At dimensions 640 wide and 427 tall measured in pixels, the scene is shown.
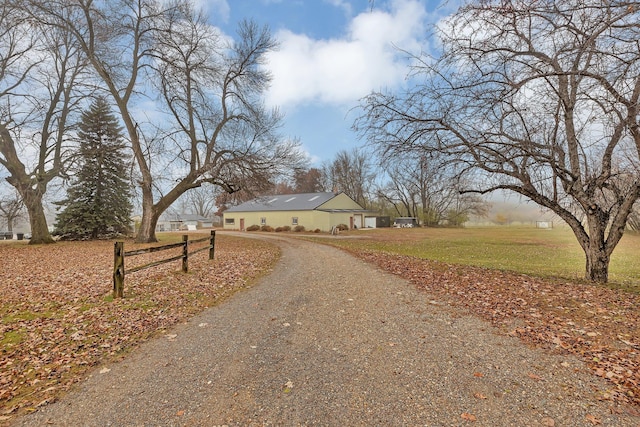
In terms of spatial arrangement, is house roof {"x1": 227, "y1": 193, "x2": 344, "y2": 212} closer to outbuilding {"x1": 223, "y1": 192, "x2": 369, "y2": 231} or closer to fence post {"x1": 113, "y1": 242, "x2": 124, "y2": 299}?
outbuilding {"x1": 223, "y1": 192, "x2": 369, "y2": 231}

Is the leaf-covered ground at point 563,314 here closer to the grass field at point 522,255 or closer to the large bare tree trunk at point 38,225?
the grass field at point 522,255

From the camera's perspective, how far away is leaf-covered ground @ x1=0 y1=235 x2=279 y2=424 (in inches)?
133

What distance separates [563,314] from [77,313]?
27.4 feet

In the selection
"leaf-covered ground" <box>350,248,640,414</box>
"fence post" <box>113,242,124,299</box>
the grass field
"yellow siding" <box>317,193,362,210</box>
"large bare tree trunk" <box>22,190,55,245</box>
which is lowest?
the grass field

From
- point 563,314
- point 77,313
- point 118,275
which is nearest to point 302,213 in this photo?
point 118,275

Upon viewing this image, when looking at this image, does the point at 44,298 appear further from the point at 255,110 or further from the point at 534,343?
the point at 255,110

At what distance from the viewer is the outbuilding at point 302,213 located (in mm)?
32969

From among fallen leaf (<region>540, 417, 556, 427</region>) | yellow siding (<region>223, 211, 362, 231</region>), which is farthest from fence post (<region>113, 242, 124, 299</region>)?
yellow siding (<region>223, 211, 362, 231</region>)

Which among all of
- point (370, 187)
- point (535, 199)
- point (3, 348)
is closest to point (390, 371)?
point (3, 348)

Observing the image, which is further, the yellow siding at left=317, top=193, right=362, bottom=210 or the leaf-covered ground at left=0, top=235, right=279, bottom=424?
the yellow siding at left=317, top=193, right=362, bottom=210

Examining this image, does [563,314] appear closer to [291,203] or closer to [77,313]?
[77,313]

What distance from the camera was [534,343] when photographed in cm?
410

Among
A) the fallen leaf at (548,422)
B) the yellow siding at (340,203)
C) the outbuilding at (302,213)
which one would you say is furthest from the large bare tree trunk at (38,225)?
the fallen leaf at (548,422)

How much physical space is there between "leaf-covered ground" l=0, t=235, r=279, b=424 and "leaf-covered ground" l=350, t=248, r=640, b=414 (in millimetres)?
5171
